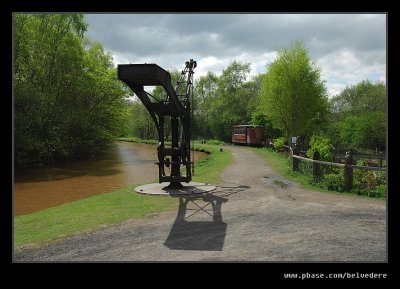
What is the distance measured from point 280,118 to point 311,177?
60.7ft

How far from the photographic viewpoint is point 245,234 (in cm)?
722

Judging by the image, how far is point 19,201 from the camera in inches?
594

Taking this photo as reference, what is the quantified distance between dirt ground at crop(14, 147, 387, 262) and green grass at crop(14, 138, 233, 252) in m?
0.52

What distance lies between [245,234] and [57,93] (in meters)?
30.5

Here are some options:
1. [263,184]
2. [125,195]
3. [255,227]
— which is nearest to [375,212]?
[255,227]

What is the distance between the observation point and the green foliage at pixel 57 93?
25953 mm

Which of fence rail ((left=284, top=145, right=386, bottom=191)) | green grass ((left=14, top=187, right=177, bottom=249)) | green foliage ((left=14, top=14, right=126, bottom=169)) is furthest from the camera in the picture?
green foliage ((left=14, top=14, right=126, bottom=169))

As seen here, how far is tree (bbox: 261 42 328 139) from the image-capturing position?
3111cm

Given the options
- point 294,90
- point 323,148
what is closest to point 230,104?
point 294,90

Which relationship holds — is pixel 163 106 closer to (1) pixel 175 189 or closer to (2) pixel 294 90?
(1) pixel 175 189

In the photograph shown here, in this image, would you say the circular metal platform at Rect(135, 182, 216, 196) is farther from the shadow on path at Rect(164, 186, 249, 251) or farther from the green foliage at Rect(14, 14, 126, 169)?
the green foliage at Rect(14, 14, 126, 169)

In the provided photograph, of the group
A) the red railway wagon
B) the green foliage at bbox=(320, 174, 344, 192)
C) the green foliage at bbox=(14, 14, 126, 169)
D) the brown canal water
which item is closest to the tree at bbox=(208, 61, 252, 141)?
the red railway wagon
